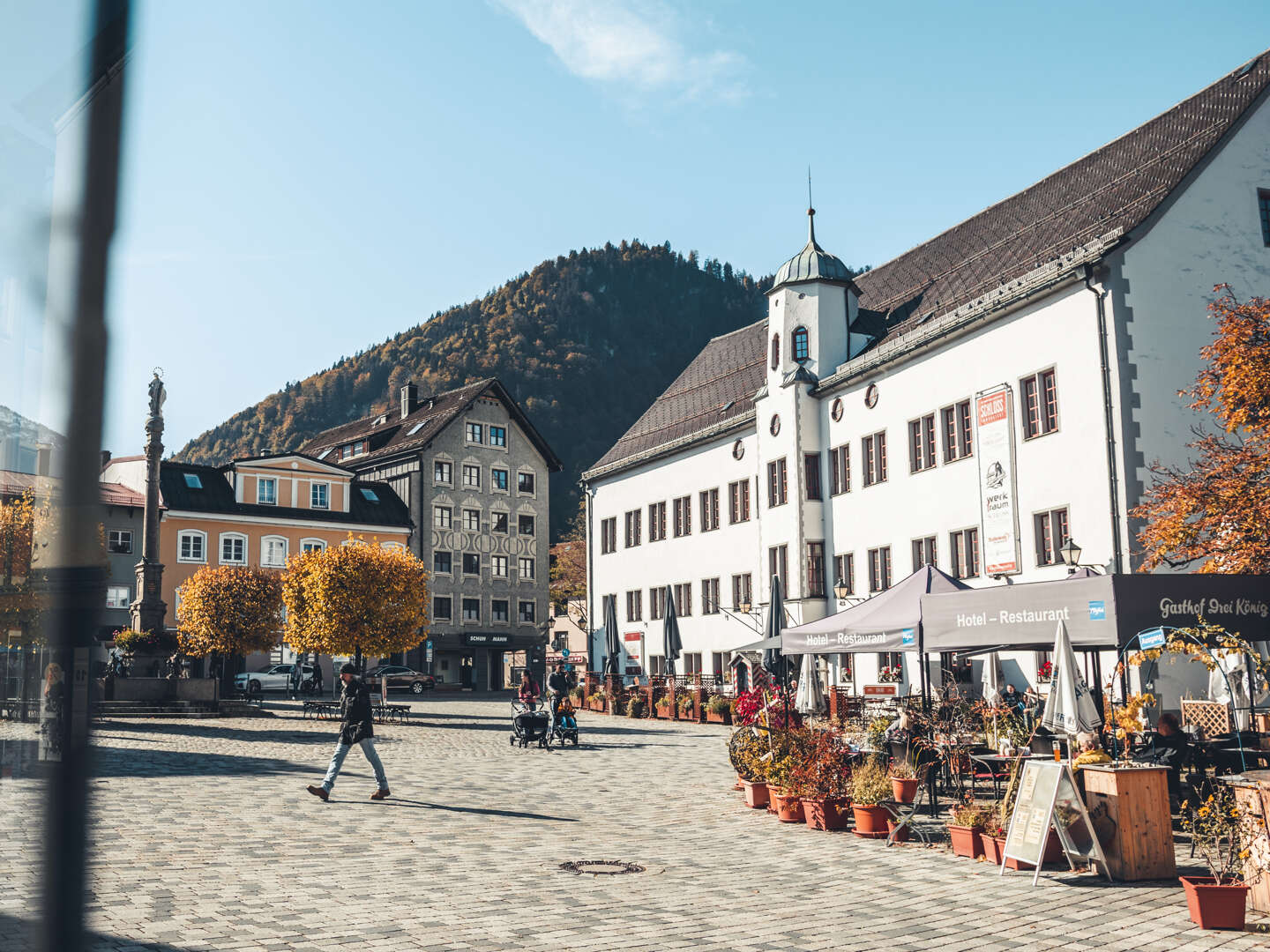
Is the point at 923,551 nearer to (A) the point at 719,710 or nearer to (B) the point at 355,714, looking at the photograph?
(A) the point at 719,710

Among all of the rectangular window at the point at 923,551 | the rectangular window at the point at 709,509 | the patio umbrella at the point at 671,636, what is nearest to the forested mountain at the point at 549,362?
the rectangular window at the point at 709,509

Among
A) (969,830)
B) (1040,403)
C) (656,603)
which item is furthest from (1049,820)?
(656,603)

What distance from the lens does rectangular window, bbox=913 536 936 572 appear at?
32.2 metres

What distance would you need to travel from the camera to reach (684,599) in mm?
45406

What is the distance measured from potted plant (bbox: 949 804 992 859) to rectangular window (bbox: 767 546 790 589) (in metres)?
26.5

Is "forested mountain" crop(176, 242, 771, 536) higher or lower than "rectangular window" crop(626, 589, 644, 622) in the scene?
higher

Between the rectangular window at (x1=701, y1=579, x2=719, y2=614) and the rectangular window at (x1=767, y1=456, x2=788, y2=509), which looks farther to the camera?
the rectangular window at (x1=701, y1=579, x2=719, y2=614)

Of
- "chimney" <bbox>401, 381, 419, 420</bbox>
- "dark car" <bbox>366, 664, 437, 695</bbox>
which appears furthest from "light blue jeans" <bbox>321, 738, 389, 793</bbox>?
"chimney" <bbox>401, 381, 419, 420</bbox>

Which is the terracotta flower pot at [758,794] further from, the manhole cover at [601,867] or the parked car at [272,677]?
the parked car at [272,677]

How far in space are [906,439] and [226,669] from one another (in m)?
34.0

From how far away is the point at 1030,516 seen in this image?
2812 cm

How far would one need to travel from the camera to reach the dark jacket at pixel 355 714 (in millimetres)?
15398

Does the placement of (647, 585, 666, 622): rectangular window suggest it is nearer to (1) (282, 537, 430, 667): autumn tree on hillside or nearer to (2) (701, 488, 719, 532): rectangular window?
(2) (701, 488, 719, 532): rectangular window

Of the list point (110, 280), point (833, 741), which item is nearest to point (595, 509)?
point (833, 741)
